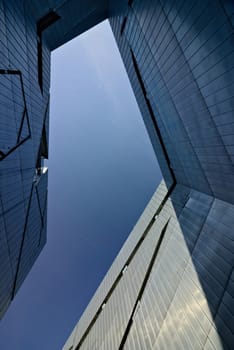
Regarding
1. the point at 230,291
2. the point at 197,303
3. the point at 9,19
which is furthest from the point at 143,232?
the point at 9,19

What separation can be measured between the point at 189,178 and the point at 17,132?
18.6 meters

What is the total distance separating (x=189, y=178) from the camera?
2152 cm

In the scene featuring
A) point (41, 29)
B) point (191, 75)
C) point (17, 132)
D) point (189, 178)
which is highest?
point (41, 29)

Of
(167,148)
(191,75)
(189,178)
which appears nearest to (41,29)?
(191,75)

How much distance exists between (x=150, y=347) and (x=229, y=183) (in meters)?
12.7

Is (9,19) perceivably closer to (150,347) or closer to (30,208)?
(30,208)

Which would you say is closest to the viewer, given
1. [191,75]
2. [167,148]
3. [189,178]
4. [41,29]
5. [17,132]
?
[191,75]

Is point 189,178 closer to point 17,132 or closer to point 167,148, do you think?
point 167,148

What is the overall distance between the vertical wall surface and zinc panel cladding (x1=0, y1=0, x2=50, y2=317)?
37.1 feet

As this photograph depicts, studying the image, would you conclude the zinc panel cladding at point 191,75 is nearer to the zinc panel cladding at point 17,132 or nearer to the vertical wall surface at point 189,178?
the vertical wall surface at point 189,178

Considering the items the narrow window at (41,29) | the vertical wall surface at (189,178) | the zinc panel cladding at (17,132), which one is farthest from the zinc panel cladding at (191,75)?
the zinc panel cladding at (17,132)

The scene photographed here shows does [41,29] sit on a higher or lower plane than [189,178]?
higher

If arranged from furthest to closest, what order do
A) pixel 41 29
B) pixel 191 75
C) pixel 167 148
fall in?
pixel 167 148 → pixel 41 29 → pixel 191 75

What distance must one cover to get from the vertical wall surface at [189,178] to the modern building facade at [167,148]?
82 millimetres
